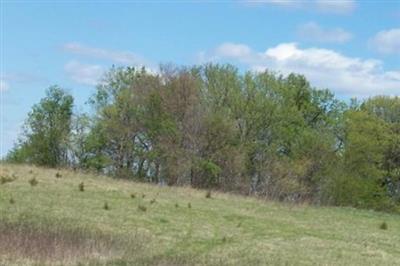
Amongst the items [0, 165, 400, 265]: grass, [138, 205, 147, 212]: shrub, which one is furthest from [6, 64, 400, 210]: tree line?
[138, 205, 147, 212]: shrub

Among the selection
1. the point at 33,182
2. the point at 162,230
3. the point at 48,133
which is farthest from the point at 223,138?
the point at 162,230

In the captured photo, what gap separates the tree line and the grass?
2992 cm

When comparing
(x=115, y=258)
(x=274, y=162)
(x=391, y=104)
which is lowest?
(x=115, y=258)

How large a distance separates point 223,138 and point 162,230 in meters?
41.5

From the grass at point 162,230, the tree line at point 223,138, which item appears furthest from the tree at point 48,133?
the grass at point 162,230

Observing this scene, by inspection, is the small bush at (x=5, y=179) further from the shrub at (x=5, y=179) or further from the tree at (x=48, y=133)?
the tree at (x=48, y=133)

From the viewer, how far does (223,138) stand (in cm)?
6022

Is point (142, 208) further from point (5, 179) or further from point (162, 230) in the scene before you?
point (5, 179)

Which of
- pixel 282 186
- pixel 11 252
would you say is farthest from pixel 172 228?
pixel 282 186

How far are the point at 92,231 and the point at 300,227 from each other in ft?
27.4

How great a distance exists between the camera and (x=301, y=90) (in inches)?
2645

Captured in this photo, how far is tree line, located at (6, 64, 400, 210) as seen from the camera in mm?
59594

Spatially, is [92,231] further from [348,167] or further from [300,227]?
[348,167]

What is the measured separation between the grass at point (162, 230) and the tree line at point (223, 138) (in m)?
29.9
